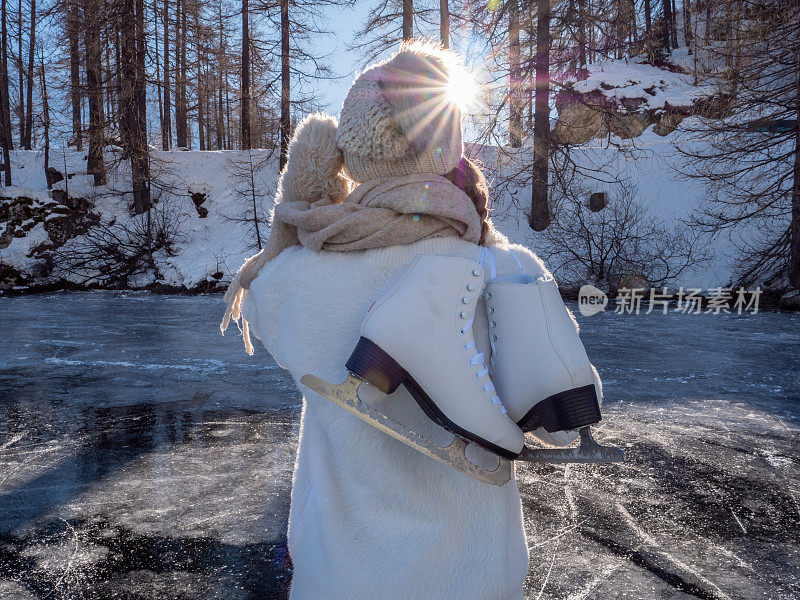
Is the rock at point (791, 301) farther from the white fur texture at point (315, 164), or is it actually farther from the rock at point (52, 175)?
the rock at point (52, 175)

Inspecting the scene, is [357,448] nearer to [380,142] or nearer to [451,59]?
[380,142]

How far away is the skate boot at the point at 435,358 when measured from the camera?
127cm

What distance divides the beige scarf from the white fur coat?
0.04 meters

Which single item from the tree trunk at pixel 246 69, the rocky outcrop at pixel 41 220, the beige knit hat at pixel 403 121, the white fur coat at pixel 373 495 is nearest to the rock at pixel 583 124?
the tree trunk at pixel 246 69

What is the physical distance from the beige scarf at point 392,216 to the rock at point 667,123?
2120cm

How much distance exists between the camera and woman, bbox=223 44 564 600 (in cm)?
145

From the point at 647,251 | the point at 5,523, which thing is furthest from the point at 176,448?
the point at 647,251

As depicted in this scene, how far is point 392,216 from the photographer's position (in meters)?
1.50

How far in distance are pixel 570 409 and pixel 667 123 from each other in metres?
21.9

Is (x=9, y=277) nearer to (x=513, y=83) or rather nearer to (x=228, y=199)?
(x=228, y=199)

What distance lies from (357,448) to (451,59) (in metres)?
0.97

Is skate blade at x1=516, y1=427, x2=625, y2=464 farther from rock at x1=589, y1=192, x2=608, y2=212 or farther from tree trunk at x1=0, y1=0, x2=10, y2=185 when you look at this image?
tree trunk at x1=0, y1=0, x2=10, y2=185

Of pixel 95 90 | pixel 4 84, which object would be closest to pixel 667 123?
pixel 95 90

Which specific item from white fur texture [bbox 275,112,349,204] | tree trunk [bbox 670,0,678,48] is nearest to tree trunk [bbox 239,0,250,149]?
tree trunk [bbox 670,0,678,48]
